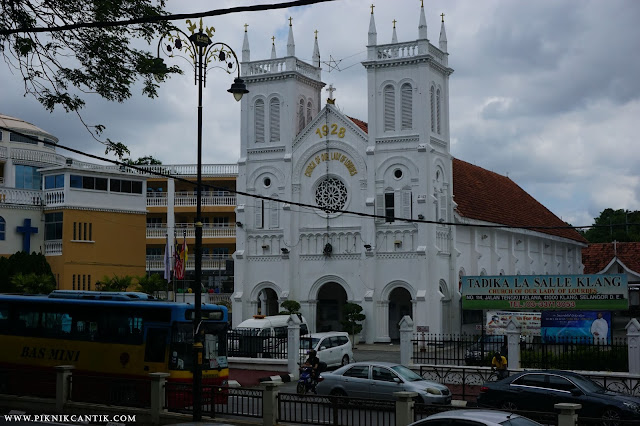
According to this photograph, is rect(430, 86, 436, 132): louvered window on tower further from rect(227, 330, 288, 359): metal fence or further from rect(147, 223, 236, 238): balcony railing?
rect(147, 223, 236, 238): balcony railing

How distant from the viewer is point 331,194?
5178cm

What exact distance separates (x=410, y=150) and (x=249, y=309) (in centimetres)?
1406

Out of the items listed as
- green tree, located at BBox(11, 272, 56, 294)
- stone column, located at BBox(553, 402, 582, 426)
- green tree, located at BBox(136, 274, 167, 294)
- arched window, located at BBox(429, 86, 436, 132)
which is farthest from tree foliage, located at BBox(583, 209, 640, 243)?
stone column, located at BBox(553, 402, 582, 426)

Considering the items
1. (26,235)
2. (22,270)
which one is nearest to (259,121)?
(26,235)

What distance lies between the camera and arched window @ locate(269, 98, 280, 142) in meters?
53.5

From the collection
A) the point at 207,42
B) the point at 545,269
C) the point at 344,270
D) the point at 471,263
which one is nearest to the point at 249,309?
the point at 344,270

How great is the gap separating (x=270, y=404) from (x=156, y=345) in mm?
4750

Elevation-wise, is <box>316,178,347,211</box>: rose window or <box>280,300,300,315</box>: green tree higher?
<box>316,178,347,211</box>: rose window

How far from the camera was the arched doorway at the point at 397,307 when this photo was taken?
50.5 m

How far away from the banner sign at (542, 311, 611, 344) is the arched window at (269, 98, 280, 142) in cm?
2256

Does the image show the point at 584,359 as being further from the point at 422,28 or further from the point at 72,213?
the point at 72,213

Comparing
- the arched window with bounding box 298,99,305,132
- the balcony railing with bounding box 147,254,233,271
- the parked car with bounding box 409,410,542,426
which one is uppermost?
the arched window with bounding box 298,99,305,132

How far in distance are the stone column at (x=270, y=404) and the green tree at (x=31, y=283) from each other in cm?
2670

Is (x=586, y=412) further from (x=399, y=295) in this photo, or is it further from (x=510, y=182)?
(x=510, y=182)
